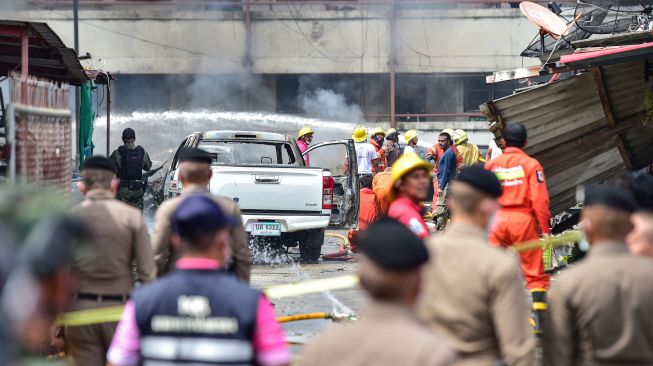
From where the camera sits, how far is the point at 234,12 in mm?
41531

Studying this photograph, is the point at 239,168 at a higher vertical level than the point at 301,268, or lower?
higher

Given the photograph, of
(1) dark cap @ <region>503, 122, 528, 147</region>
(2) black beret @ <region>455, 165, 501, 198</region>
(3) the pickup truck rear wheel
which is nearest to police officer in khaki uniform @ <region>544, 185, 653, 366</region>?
(2) black beret @ <region>455, 165, 501, 198</region>

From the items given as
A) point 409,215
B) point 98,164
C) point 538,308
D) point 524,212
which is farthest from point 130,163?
point 409,215

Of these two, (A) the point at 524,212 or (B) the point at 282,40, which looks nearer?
(A) the point at 524,212

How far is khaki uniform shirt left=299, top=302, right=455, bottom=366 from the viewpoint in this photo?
131 inches

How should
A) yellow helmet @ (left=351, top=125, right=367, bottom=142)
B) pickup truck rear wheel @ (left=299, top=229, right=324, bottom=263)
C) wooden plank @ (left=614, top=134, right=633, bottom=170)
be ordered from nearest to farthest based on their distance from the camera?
wooden plank @ (left=614, top=134, right=633, bottom=170), pickup truck rear wheel @ (left=299, top=229, right=324, bottom=263), yellow helmet @ (left=351, top=125, right=367, bottom=142)

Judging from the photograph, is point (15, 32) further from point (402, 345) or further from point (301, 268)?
point (402, 345)

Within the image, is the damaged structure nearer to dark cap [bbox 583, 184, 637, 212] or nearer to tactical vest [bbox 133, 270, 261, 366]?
dark cap [bbox 583, 184, 637, 212]

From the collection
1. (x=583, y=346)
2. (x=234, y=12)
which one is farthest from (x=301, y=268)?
(x=234, y=12)

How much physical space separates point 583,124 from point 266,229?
4570 millimetres

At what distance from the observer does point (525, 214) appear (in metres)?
9.60

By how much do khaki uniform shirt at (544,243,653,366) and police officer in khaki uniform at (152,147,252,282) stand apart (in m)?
2.73

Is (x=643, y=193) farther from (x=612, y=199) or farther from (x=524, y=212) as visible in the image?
(x=524, y=212)

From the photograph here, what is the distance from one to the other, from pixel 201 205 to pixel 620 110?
10.3m
